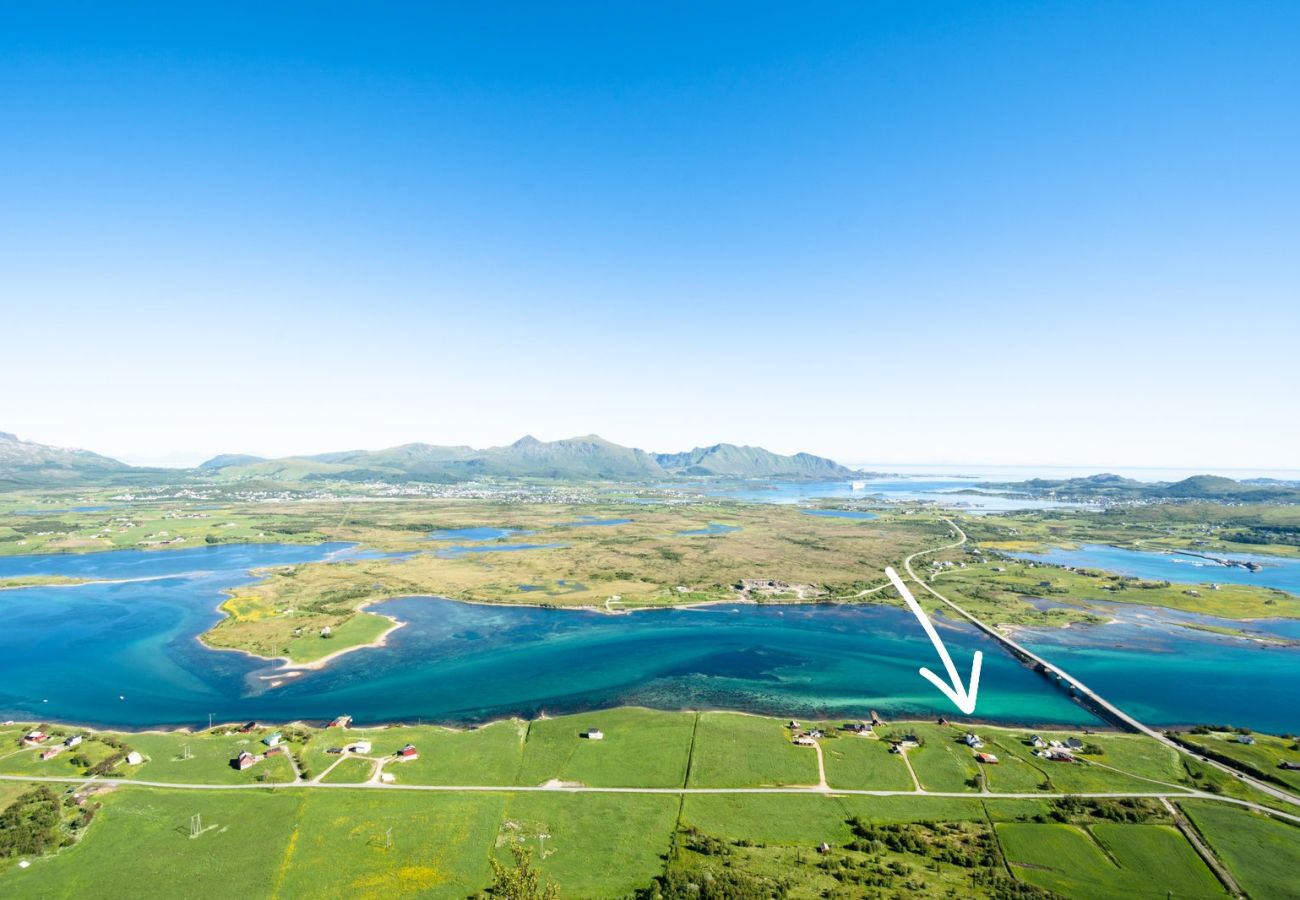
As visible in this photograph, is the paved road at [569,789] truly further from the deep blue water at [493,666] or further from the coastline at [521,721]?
the deep blue water at [493,666]

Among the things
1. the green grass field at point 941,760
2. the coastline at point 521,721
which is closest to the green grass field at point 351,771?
the coastline at point 521,721

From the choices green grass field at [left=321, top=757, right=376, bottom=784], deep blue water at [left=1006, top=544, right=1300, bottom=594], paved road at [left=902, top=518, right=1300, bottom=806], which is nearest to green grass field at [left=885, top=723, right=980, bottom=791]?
paved road at [left=902, top=518, right=1300, bottom=806]

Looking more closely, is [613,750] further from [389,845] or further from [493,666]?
[493,666]

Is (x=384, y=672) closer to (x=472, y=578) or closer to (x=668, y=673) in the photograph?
(x=668, y=673)

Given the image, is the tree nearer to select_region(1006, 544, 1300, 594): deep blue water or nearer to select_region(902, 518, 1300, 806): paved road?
select_region(902, 518, 1300, 806): paved road

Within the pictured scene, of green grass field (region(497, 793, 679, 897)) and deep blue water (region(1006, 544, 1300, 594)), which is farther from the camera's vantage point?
deep blue water (region(1006, 544, 1300, 594))

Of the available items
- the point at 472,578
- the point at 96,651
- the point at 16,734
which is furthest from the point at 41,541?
the point at 16,734
